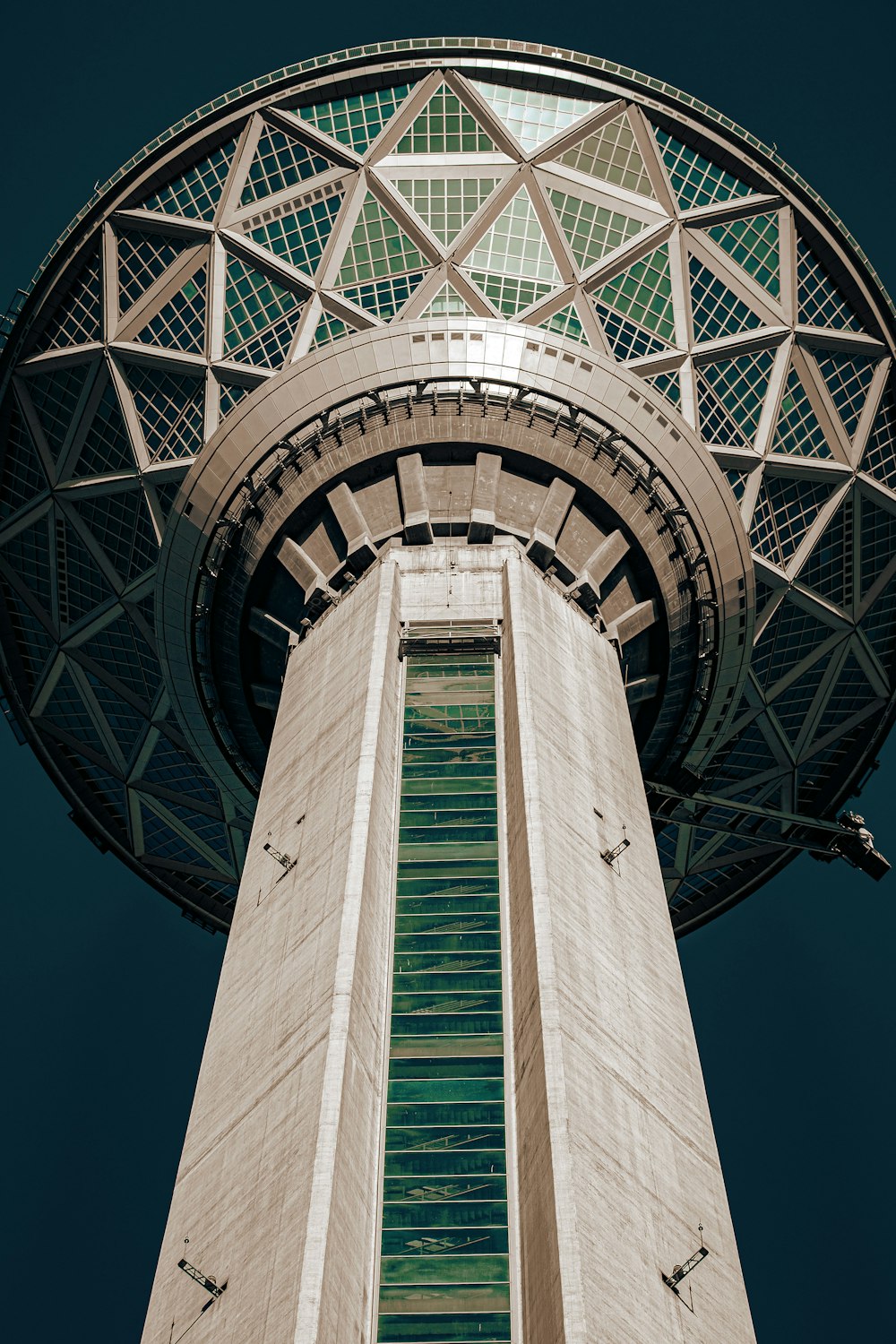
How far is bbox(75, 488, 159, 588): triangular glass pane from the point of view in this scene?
64.8 m

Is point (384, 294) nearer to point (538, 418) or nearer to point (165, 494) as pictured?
point (538, 418)

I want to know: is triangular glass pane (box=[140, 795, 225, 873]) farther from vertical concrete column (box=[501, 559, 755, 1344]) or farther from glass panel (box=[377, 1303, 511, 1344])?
glass panel (box=[377, 1303, 511, 1344])

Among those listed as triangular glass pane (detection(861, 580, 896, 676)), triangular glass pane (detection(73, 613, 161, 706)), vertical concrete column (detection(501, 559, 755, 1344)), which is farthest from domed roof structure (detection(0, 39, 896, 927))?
vertical concrete column (detection(501, 559, 755, 1344))

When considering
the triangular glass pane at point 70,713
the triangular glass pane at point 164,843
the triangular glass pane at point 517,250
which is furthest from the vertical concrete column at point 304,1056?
the triangular glass pane at point 164,843

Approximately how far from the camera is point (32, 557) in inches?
2724

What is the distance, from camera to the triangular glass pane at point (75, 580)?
67938 mm

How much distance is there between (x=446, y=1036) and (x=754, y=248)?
130 feet

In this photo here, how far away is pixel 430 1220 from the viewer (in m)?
35.2

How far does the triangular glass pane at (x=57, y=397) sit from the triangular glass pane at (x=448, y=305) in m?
14.1

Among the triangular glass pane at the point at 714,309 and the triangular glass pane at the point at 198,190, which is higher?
the triangular glass pane at the point at 198,190

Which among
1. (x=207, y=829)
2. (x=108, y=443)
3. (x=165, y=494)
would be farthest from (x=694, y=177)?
(x=207, y=829)

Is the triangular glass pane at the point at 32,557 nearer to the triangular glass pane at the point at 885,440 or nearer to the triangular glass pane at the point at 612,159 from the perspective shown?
the triangular glass pane at the point at 612,159

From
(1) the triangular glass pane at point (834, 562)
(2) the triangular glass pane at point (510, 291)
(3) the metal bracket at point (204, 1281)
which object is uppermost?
(2) the triangular glass pane at point (510, 291)

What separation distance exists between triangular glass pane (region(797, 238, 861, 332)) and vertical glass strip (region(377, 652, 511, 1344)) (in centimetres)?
2592
